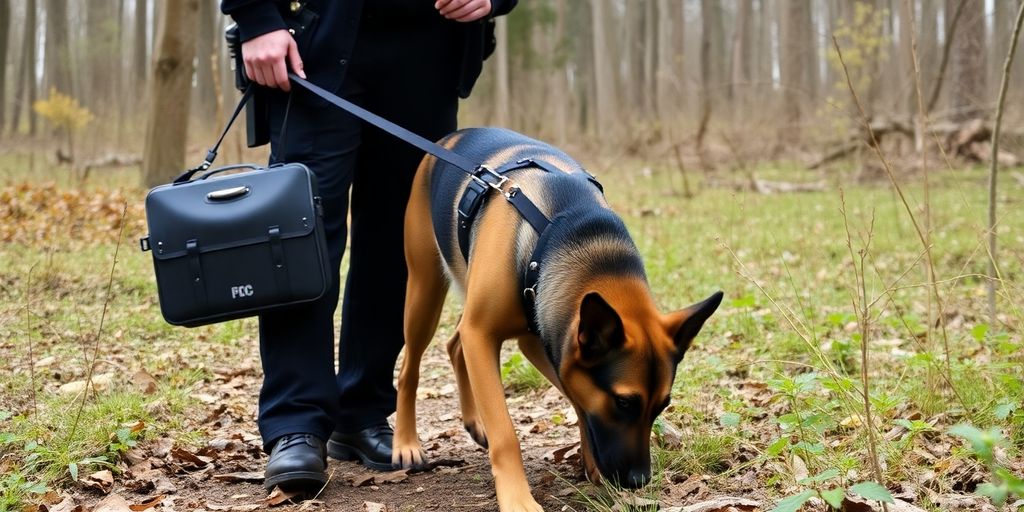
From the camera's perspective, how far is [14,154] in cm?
1744

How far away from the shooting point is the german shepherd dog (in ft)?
9.01

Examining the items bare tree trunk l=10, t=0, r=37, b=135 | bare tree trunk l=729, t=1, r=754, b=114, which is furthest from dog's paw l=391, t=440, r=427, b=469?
bare tree trunk l=10, t=0, r=37, b=135

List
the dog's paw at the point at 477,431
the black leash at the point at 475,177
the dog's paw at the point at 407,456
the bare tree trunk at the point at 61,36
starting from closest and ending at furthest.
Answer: the black leash at the point at 475,177
the dog's paw at the point at 407,456
the dog's paw at the point at 477,431
the bare tree trunk at the point at 61,36

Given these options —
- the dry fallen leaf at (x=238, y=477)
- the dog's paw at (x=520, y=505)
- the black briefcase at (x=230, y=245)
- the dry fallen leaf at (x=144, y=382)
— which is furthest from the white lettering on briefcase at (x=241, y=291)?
the dry fallen leaf at (x=144, y=382)

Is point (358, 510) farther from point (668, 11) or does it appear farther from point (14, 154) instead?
point (668, 11)

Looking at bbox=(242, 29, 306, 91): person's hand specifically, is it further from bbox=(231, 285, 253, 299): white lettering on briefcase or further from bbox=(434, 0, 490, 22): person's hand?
bbox=(231, 285, 253, 299): white lettering on briefcase

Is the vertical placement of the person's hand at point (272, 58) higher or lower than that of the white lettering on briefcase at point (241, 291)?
higher

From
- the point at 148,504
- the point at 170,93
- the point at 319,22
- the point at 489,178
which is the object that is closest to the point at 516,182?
the point at 489,178

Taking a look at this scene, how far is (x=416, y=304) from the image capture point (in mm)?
3701

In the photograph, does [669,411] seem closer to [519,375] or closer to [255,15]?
[519,375]

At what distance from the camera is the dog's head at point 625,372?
2709 mm

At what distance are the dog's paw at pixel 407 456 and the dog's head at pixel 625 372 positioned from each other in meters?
1.08

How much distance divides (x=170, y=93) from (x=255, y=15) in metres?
9.17

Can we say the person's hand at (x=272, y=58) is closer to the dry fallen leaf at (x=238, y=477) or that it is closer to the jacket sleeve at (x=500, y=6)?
the jacket sleeve at (x=500, y=6)
